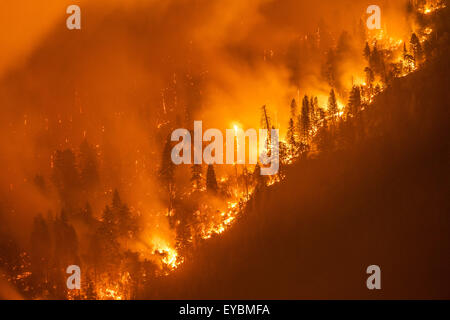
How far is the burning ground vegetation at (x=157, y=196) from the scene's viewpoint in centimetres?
8612

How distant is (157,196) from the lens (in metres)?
102

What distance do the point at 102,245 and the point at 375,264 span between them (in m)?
45.9

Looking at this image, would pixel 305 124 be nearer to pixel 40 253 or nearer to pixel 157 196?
pixel 157 196

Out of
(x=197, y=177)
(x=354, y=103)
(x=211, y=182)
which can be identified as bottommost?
(x=211, y=182)

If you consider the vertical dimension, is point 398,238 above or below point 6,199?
below

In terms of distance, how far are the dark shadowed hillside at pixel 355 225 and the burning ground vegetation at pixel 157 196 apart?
4.14 meters

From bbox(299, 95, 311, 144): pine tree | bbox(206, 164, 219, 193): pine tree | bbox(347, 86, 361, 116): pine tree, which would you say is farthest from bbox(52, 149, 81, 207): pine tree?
bbox(347, 86, 361, 116): pine tree

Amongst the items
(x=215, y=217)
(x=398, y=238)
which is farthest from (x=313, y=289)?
(x=215, y=217)

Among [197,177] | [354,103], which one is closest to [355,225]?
[354,103]

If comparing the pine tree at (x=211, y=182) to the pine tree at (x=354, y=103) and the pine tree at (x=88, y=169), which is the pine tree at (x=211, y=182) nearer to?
the pine tree at (x=354, y=103)

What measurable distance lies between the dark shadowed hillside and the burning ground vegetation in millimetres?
4137

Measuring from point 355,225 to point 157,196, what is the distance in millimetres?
43609

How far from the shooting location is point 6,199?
122 m
